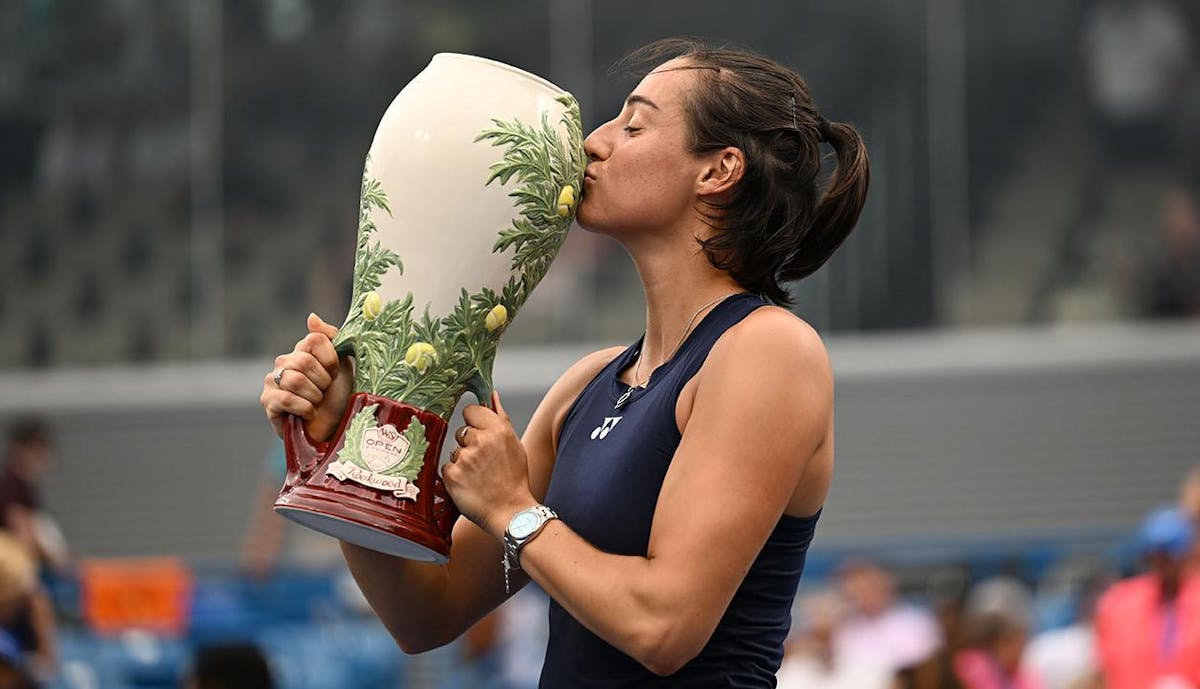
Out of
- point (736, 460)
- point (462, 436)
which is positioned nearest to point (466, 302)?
point (462, 436)

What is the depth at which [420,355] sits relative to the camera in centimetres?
196

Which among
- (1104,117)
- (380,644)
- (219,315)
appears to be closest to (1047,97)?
(1104,117)

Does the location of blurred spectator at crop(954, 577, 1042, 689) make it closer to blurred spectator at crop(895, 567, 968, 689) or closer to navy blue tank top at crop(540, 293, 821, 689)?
blurred spectator at crop(895, 567, 968, 689)

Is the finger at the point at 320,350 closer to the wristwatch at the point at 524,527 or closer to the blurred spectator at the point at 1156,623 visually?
the wristwatch at the point at 524,527

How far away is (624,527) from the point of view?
6.31ft

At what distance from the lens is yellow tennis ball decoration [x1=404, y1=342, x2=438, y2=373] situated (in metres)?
1.96

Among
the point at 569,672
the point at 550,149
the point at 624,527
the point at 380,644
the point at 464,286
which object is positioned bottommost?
the point at 380,644

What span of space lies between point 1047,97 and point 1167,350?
1.70 meters

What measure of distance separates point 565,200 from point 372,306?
9.3 inches

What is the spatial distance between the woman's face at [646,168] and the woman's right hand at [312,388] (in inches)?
12.4

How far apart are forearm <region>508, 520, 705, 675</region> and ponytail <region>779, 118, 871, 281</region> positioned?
0.44 meters

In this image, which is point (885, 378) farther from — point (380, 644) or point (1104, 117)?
point (380, 644)

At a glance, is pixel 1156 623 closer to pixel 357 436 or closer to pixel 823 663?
pixel 823 663

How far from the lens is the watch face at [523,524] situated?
189cm
